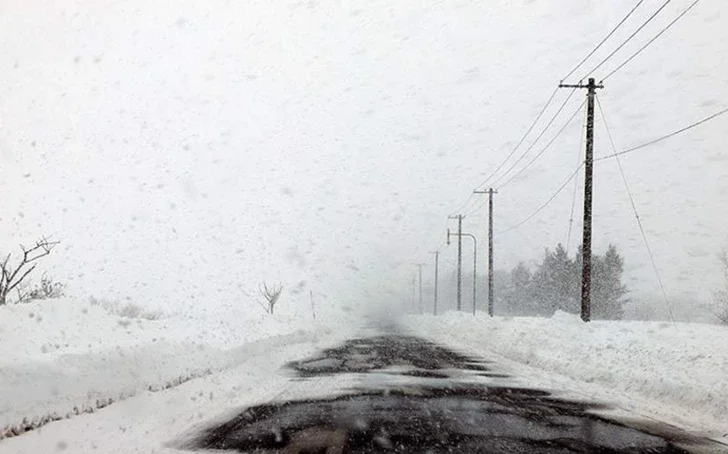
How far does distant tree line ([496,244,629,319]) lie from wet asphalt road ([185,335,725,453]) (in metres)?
66.5

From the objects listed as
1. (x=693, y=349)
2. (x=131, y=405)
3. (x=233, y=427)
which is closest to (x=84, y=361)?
(x=131, y=405)

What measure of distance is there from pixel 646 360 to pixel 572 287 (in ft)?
238

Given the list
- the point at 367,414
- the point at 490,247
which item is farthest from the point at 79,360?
the point at 490,247

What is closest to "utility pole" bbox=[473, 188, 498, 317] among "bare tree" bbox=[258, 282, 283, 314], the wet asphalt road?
"bare tree" bbox=[258, 282, 283, 314]

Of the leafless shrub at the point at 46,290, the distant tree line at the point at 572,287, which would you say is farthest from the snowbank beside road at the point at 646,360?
the distant tree line at the point at 572,287

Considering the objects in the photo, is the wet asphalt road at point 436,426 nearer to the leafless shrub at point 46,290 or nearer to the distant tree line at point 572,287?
the leafless shrub at point 46,290

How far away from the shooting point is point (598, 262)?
76.8 metres

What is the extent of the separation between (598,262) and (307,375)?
7002 cm

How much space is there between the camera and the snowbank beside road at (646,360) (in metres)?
9.36

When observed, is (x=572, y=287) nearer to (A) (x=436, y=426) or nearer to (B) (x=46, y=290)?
(B) (x=46, y=290)

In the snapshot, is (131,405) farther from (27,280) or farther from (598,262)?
(598,262)

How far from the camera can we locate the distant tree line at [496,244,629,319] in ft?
252

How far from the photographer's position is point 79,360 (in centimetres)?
1002

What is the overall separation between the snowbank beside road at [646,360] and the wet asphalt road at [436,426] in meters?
1.42
